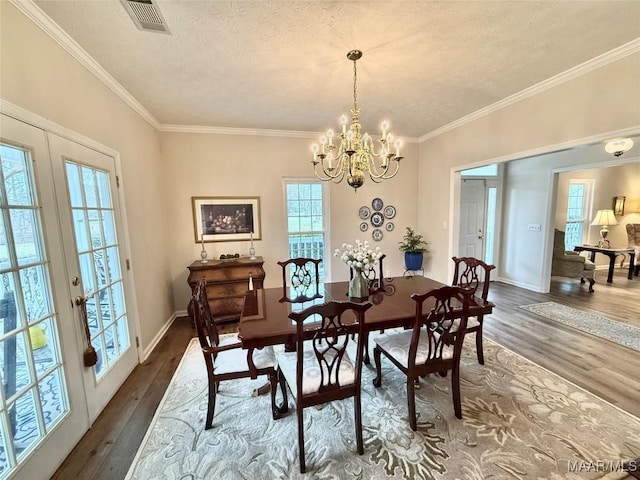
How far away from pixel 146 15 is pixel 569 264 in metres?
6.97

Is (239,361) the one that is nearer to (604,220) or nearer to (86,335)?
(86,335)

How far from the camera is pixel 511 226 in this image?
5.21 meters

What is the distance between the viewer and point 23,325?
4.58 ft

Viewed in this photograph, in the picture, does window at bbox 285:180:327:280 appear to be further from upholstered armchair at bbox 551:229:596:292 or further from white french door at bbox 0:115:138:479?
upholstered armchair at bbox 551:229:596:292

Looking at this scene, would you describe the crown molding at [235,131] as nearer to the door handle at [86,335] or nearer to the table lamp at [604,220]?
the door handle at [86,335]

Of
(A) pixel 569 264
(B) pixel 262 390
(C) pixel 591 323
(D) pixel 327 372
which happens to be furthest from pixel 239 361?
(A) pixel 569 264

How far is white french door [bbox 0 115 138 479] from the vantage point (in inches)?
52.6

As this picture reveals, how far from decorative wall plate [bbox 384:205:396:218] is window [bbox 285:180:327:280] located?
44.5 inches

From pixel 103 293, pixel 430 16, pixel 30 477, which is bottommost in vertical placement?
pixel 30 477

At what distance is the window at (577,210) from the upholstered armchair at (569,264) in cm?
103

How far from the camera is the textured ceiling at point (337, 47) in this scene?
1632 mm

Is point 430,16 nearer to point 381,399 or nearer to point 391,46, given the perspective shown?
point 391,46

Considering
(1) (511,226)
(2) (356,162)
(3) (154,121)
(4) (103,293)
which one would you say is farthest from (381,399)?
(1) (511,226)

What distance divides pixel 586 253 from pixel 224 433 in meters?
8.22
